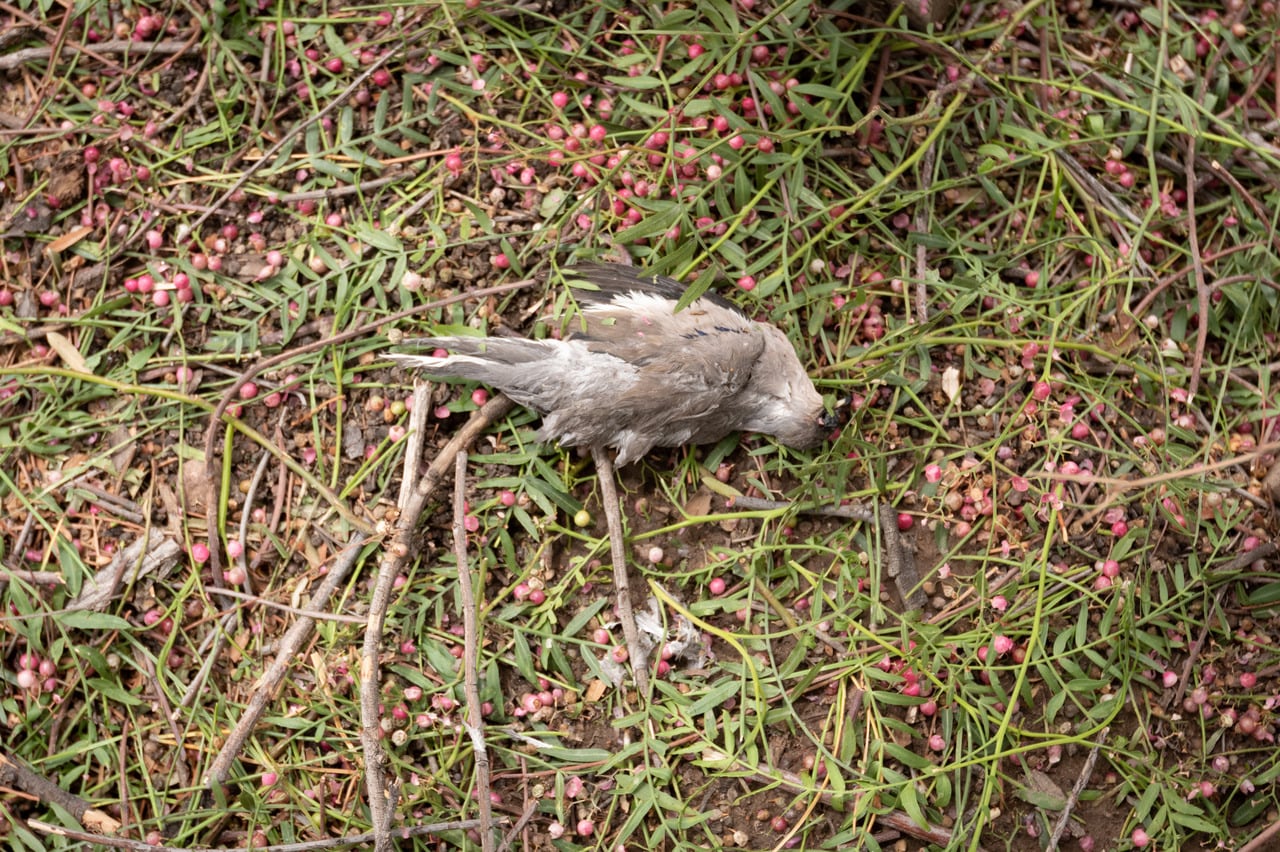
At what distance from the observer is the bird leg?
2.61 m

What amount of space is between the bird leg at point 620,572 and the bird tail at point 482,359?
0.30 m

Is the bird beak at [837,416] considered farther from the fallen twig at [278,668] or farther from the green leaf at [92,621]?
the green leaf at [92,621]

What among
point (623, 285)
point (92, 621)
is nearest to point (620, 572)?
point (623, 285)

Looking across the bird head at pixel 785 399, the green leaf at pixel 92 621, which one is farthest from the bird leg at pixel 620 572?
the green leaf at pixel 92 621

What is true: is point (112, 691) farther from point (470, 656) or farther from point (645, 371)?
point (645, 371)

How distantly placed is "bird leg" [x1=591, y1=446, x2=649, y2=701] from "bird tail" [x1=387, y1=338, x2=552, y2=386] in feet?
0.97

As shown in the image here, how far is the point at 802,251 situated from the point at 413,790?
68.9 inches

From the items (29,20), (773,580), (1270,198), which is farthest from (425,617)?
(1270,198)

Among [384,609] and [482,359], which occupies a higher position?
[482,359]

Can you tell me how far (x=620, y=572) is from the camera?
2637 millimetres

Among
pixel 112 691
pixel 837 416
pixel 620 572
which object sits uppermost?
pixel 837 416

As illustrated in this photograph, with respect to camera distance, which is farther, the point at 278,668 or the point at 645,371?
the point at 278,668

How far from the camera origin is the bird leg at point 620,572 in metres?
2.61

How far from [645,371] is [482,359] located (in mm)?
422
